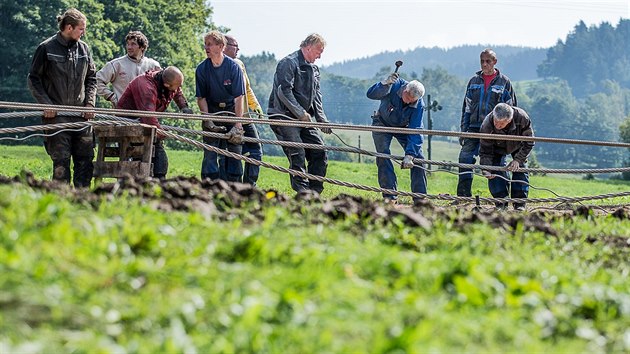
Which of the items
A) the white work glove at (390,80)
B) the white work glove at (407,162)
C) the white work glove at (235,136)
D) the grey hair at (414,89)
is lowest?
the white work glove at (407,162)

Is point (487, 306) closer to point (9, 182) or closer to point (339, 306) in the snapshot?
point (339, 306)

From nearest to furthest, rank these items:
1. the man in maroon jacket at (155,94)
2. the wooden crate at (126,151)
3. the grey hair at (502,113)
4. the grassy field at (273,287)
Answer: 1. the grassy field at (273,287)
2. the wooden crate at (126,151)
3. the man in maroon jacket at (155,94)
4. the grey hair at (502,113)

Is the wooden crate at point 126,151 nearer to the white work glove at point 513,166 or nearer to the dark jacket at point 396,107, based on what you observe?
the dark jacket at point 396,107

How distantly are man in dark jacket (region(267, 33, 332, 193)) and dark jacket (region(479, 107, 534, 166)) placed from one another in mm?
2270

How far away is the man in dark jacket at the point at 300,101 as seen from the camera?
13117 mm

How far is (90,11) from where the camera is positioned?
188ft

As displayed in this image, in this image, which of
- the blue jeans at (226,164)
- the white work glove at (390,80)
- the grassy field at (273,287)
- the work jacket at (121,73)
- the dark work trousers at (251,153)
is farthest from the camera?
the white work glove at (390,80)

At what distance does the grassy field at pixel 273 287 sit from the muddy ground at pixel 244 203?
11 cm

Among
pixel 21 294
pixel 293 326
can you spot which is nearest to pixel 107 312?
pixel 21 294

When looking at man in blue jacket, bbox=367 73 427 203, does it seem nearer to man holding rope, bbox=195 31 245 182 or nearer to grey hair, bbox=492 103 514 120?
grey hair, bbox=492 103 514 120

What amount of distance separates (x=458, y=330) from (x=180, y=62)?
191 ft

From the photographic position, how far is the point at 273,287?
495 centimetres

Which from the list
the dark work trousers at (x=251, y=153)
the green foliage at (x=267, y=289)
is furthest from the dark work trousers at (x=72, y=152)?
the green foliage at (x=267, y=289)

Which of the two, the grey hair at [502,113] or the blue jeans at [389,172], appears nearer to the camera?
the grey hair at [502,113]
